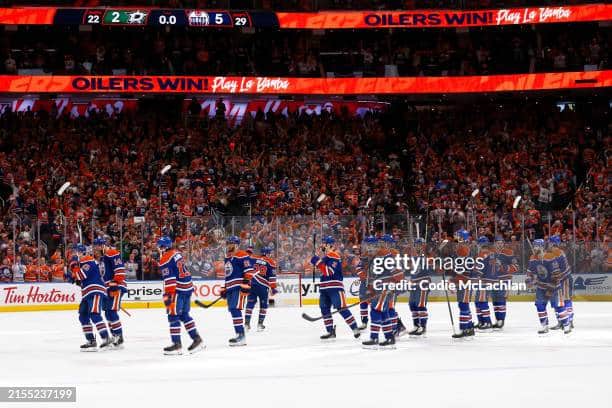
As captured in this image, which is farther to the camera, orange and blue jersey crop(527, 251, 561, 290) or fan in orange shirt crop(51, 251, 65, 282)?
fan in orange shirt crop(51, 251, 65, 282)

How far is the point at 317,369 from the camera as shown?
44.7ft

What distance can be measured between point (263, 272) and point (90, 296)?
415 centimetres

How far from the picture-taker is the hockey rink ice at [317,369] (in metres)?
10.9

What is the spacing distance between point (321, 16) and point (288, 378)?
83.1 ft

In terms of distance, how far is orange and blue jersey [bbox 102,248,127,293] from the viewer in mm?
16359

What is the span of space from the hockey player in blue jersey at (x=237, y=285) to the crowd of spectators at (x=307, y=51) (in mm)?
18980

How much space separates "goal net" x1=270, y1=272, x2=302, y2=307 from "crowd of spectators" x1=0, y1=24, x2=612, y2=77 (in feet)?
38.9

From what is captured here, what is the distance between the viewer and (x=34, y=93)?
3475 cm

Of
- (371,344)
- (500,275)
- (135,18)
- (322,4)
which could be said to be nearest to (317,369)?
(371,344)

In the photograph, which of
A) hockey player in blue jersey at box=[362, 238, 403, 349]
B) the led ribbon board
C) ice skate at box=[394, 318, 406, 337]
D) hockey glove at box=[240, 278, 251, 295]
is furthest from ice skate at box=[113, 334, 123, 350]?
the led ribbon board

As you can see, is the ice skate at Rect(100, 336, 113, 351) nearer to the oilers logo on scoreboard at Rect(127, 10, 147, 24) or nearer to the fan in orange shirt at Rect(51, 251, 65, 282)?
the fan in orange shirt at Rect(51, 251, 65, 282)

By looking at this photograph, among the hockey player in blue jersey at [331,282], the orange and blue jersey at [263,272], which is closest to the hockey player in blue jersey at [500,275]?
the hockey player in blue jersey at [331,282]

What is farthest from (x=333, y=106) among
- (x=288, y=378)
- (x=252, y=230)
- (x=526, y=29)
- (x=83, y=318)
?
(x=288, y=378)

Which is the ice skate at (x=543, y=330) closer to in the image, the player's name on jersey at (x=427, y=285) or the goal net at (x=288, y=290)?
the player's name on jersey at (x=427, y=285)
